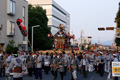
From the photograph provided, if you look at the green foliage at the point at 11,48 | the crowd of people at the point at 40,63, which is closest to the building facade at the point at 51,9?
the green foliage at the point at 11,48

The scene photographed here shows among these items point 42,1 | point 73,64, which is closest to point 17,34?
point 73,64

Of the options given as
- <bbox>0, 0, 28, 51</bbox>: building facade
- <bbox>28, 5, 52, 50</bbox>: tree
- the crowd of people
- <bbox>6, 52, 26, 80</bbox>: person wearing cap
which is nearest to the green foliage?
<bbox>0, 0, 28, 51</bbox>: building facade

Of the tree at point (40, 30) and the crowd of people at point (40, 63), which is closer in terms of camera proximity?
the crowd of people at point (40, 63)

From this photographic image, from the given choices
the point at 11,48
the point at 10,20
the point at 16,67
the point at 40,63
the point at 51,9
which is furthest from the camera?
the point at 51,9

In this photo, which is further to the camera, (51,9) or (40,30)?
(51,9)

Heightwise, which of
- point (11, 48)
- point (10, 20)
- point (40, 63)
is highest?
point (10, 20)

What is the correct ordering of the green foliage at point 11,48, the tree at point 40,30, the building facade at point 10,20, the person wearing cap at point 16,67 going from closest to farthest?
the person wearing cap at point 16,67, the green foliage at point 11,48, the building facade at point 10,20, the tree at point 40,30

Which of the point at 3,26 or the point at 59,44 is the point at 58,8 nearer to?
the point at 59,44

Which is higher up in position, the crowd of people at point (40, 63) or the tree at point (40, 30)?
the tree at point (40, 30)

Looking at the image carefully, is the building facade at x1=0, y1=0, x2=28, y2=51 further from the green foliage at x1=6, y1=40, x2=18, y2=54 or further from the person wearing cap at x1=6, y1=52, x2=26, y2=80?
the person wearing cap at x1=6, y1=52, x2=26, y2=80

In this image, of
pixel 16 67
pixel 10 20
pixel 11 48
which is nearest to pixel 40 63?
pixel 16 67

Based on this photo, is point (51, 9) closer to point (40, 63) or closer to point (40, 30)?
point (40, 30)

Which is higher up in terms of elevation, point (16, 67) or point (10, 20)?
point (10, 20)

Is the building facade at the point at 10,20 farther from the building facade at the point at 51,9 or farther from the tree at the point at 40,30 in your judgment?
the building facade at the point at 51,9
